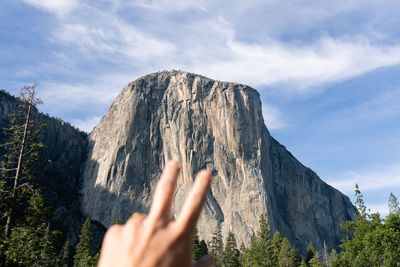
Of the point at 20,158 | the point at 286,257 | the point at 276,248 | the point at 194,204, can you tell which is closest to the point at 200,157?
the point at 276,248

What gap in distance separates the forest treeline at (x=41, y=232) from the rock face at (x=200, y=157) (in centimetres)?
1964

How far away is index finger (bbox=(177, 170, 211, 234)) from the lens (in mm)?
1584

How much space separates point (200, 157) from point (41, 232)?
82.4 m

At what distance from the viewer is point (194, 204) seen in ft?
5.26

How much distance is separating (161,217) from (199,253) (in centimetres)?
6684

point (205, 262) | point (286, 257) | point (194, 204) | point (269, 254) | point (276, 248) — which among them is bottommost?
point (205, 262)

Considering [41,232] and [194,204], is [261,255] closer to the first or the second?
[41,232]

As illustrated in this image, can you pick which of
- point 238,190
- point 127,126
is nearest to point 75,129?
point 127,126

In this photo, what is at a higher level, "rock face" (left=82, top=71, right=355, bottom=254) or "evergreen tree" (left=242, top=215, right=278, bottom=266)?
"rock face" (left=82, top=71, right=355, bottom=254)

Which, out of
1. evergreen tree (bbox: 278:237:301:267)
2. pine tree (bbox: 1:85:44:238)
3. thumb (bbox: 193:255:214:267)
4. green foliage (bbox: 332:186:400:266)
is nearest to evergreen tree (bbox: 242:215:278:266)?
evergreen tree (bbox: 278:237:301:267)

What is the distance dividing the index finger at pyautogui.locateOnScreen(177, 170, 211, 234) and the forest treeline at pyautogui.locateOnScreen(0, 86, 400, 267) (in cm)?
1601

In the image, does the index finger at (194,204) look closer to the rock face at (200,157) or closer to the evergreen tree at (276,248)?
the evergreen tree at (276,248)

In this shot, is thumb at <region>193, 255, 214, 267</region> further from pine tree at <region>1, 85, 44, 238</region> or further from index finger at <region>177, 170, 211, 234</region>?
pine tree at <region>1, 85, 44, 238</region>

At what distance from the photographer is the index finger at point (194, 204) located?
5.20 feet
